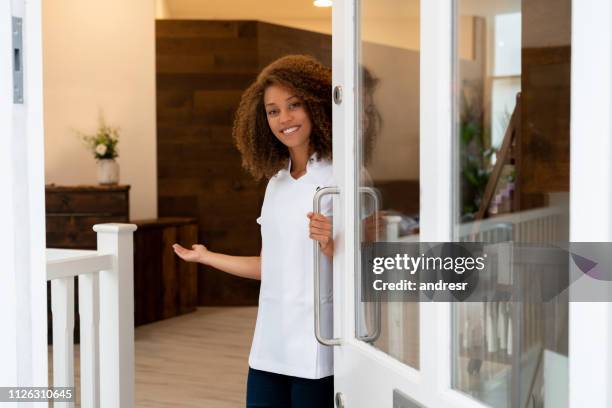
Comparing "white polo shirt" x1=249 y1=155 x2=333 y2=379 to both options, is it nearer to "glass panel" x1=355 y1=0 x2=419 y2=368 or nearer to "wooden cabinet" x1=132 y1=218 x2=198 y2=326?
"glass panel" x1=355 y1=0 x2=419 y2=368

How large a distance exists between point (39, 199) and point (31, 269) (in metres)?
0.12

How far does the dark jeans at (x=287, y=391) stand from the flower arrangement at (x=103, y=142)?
4336mm

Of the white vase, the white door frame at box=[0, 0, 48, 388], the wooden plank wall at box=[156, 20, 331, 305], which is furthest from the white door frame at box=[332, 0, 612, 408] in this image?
the wooden plank wall at box=[156, 20, 331, 305]

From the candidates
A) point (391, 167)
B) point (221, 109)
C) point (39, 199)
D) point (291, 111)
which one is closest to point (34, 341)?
point (39, 199)

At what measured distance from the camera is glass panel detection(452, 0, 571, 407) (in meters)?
0.91

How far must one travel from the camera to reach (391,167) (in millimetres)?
1318

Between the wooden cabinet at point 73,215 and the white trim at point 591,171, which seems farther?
the wooden cabinet at point 73,215

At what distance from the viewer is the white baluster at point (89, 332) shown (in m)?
2.41

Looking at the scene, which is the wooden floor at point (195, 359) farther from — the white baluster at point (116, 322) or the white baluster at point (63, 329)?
the white baluster at point (63, 329)

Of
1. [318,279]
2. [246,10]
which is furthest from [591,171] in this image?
[246,10]

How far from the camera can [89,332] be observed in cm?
241

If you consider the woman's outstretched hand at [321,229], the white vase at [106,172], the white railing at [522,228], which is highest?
the white vase at [106,172]

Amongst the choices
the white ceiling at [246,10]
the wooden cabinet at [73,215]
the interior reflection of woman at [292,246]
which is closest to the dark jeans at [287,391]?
the interior reflection of woman at [292,246]

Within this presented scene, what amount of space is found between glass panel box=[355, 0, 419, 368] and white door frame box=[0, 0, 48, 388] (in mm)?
601
